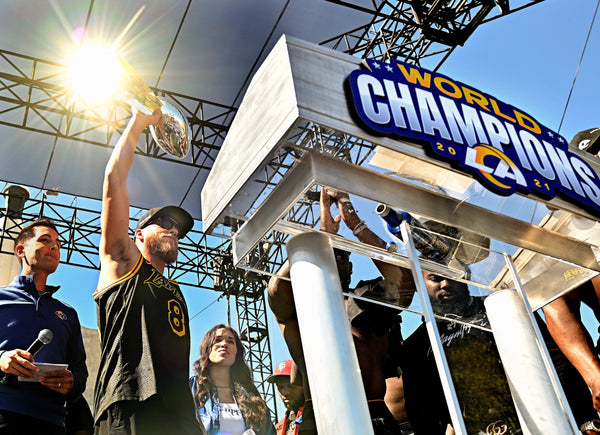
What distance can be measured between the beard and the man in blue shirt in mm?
522

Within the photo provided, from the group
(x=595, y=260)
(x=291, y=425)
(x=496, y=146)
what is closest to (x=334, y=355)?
(x=496, y=146)

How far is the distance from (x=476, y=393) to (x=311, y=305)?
83 cm

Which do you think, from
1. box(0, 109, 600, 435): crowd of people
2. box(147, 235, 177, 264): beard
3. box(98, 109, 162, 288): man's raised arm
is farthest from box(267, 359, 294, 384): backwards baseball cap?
box(98, 109, 162, 288): man's raised arm

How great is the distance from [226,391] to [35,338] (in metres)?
1.66

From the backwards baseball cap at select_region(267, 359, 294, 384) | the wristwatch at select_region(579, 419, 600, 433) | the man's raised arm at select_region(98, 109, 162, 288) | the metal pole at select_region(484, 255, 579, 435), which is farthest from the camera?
the backwards baseball cap at select_region(267, 359, 294, 384)

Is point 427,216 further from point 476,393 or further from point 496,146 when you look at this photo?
point 476,393

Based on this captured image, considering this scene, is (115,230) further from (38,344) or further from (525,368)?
(525,368)

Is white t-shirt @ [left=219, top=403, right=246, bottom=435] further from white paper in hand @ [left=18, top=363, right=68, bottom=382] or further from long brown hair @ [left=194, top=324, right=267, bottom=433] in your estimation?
white paper in hand @ [left=18, top=363, right=68, bottom=382]

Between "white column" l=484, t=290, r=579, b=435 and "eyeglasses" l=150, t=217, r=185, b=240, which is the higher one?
"eyeglasses" l=150, t=217, r=185, b=240

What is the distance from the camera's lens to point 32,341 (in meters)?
2.83

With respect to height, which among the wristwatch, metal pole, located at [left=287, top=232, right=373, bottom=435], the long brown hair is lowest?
the wristwatch

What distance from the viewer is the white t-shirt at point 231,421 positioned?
13.0ft

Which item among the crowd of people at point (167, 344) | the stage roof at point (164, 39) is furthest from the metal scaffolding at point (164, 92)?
the crowd of people at point (167, 344)

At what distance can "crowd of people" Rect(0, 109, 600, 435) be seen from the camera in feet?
8.32
